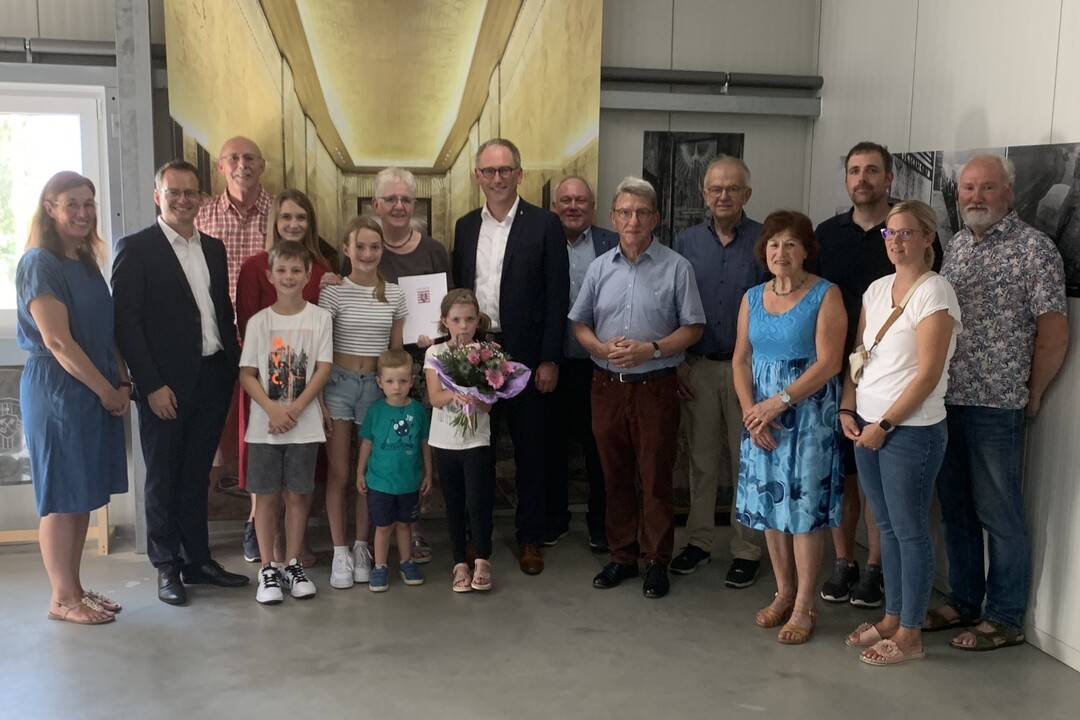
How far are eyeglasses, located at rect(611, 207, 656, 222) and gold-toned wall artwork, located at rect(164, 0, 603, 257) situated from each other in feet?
4.29

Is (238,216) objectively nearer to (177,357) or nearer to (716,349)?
(177,357)

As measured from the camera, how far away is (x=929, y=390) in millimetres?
3320

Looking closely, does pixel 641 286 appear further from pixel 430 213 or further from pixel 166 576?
pixel 166 576

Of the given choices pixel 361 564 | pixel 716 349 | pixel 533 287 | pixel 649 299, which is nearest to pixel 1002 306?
pixel 716 349

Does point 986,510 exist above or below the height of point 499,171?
below

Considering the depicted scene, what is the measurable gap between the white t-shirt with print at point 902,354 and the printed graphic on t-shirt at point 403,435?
1957mm

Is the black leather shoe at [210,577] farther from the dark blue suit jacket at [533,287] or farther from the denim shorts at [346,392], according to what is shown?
the dark blue suit jacket at [533,287]

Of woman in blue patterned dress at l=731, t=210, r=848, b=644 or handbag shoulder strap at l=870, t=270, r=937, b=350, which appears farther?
woman in blue patterned dress at l=731, t=210, r=848, b=644

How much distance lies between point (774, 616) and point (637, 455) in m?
0.94

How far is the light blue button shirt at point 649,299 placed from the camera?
4.05 meters

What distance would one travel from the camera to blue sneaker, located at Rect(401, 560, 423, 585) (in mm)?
4270

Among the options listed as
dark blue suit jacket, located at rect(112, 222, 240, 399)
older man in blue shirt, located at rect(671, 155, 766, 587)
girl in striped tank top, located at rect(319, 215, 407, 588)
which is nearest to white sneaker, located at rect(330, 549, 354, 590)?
girl in striped tank top, located at rect(319, 215, 407, 588)

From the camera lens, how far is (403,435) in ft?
13.5

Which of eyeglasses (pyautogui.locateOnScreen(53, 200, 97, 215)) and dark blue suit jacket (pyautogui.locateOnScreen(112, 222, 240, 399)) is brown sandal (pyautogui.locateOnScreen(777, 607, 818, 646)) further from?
eyeglasses (pyautogui.locateOnScreen(53, 200, 97, 215))
